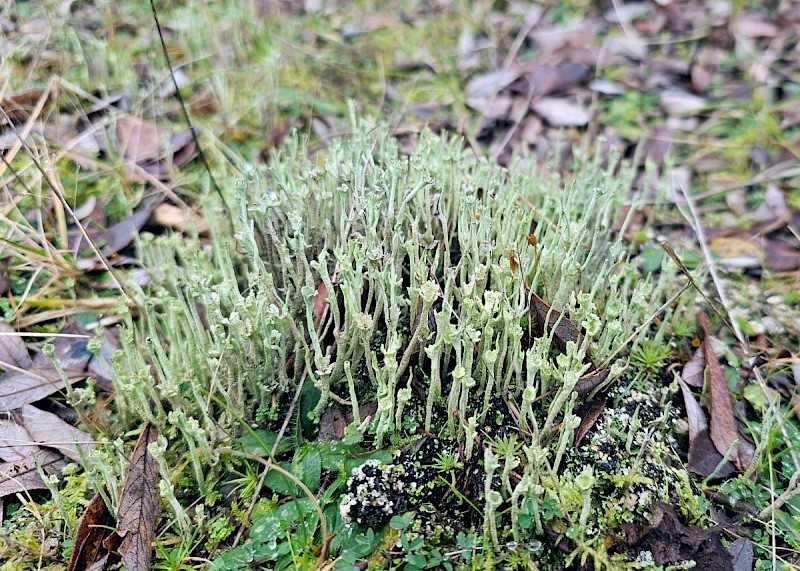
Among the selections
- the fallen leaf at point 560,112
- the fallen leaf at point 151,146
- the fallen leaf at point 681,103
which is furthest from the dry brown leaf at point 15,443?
the fallen leaf at point 681,103

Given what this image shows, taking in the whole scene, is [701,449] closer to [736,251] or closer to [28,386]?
[736,251]

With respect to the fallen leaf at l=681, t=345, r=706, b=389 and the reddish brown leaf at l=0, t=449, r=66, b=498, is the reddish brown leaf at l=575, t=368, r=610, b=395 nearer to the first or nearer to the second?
the fallen leaf at l=681, t=345, r=706, b=389

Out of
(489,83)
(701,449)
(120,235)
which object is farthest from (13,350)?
(489,83)

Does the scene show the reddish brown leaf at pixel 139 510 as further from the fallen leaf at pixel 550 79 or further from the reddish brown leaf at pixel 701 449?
the fallen leaf at pixel 550 79

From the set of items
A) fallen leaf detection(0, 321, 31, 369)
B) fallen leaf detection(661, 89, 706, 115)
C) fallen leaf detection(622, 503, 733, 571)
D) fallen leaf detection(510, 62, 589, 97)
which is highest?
fallen leaf detection(510, 62, 589, 97)

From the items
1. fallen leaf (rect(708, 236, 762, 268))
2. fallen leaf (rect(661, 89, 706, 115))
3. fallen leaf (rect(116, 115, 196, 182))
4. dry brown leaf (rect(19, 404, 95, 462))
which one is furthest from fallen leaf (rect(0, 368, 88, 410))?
fallen leaf (rect(661, 89, 706, 115))
